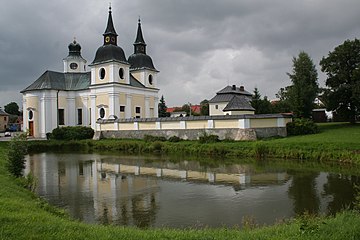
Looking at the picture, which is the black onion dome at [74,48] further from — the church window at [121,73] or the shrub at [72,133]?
the shrub at [72,133]

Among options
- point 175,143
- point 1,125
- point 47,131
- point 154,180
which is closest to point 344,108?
point 175,143

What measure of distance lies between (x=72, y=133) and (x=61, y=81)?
43.1 ft

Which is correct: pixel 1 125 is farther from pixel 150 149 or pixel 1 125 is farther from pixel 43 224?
pixel 43 224

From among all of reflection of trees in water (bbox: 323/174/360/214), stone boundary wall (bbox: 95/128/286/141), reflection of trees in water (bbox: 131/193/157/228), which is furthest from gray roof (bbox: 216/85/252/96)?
reflection of trees in water (bbox: 131/193/157/228)

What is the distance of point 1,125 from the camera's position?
81.7m

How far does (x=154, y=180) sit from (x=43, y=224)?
10.5 meters

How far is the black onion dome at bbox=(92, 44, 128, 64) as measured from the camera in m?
45.7

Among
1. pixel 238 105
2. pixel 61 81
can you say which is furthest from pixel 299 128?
pixel 61 81

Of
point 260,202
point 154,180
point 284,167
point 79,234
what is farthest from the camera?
point 284,167

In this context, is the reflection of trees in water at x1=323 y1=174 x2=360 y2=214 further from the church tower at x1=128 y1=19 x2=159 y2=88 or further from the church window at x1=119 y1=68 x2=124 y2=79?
the church tower at x1=128 y1=19 x2=159 y2=88

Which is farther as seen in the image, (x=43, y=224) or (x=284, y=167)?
(x=284, y=167)

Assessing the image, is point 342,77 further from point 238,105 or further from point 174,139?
point 174,139

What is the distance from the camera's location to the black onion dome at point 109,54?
45.7 metres

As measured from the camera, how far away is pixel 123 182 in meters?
16.2
